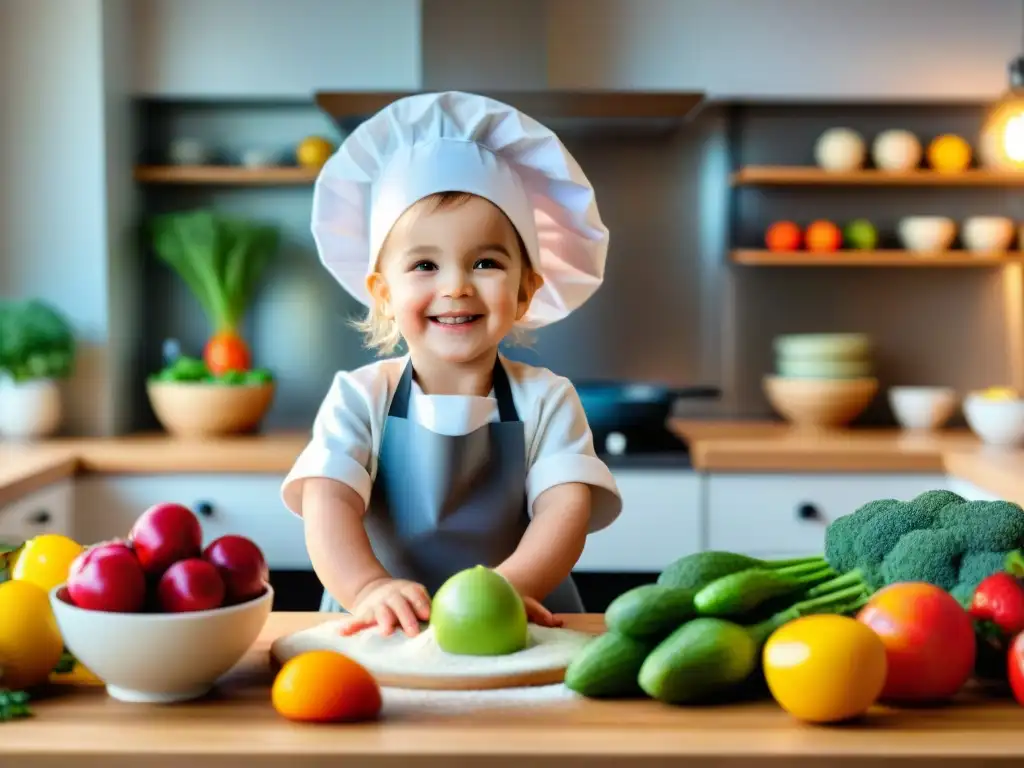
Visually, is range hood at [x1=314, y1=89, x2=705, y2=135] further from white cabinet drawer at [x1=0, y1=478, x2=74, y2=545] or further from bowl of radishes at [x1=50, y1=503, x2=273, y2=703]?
bowl of radishes at [x1=50, y1=503, x2=273, y2=703]

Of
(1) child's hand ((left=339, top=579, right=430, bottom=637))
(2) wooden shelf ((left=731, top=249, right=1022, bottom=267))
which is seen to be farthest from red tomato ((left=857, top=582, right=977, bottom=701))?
(2) wooden shelf ((left=731, top=249, right=1022, bottom=267))

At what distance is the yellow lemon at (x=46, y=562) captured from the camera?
1061 mm

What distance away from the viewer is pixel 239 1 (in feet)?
10.3

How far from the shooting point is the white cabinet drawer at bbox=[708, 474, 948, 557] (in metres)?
2.67

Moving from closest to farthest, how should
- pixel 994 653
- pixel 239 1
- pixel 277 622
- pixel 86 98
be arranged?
pixel 994 653 → pixel 277 622 → pixel 86 98 → pixel 239 1

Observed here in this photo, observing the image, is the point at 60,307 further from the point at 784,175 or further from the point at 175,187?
the point at 784,175

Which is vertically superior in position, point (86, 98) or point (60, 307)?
point (86, 98)

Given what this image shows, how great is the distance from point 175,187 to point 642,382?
1394 millimetres

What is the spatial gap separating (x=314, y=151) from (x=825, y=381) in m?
1.44

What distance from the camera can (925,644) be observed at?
2.92ft

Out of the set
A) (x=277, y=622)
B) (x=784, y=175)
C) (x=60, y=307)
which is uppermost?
(x=784, y=175)

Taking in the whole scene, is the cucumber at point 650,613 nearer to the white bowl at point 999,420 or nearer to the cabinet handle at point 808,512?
the cabinet handle at point 808,512

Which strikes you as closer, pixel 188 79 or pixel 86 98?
pixel 86 98

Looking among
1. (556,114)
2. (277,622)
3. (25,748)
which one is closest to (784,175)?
(556,114)
